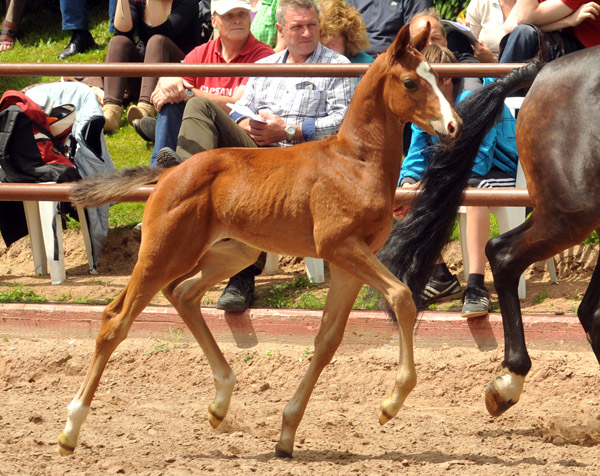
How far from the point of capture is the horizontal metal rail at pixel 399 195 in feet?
17.0

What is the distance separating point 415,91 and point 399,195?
5.38 ft

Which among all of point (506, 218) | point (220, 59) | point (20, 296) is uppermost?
point (220, 59)

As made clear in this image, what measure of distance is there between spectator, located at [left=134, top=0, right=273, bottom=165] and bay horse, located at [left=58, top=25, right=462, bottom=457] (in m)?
2.11

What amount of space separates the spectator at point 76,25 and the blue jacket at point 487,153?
20.2 feet

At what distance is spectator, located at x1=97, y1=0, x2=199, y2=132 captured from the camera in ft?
27.9

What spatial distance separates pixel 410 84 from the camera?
3.68m

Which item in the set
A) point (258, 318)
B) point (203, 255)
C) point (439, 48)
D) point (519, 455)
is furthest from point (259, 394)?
point (439, 48)

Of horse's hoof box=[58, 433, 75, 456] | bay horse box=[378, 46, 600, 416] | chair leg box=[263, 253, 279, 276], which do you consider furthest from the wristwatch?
horse's hoof box=[58, 433, 75, 456]

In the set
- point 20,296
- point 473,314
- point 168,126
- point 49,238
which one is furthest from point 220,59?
A: point 473,314

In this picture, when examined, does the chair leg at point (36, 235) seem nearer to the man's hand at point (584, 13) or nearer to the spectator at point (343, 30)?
the spectator at point (343, 30)

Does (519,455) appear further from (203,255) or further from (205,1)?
(205,1)

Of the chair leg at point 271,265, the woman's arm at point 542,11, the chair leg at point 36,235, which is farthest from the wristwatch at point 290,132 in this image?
the chair leg at point 36,235

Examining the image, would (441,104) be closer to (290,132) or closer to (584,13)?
(290,132)

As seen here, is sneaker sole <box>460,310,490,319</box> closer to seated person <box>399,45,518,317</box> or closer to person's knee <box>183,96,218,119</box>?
seated person <box>399,45,518,317</box>
